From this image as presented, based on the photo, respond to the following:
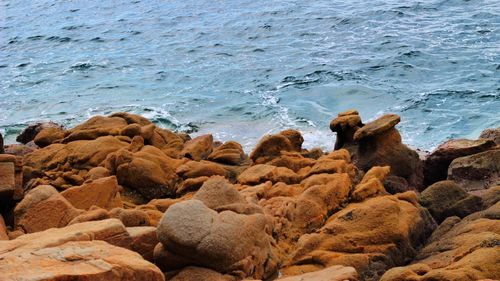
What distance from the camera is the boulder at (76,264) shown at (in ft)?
21.3

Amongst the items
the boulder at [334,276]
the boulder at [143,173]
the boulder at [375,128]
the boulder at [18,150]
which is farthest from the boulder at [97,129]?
the boulder at [334,276]

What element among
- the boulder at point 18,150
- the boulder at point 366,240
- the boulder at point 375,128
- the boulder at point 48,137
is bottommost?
the boulder at point 18,150

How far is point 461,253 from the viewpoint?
9602 mm

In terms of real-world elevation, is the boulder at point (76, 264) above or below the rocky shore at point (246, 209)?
above

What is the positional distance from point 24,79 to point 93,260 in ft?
94.1

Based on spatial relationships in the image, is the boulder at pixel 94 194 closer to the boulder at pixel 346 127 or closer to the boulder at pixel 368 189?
the boulder at pixel 368 189

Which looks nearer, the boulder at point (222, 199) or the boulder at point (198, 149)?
the boulder at point (222, 199)

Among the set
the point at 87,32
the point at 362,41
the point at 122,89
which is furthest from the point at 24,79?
the point at 362,41

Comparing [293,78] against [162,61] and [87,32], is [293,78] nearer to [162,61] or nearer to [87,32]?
[162,61]

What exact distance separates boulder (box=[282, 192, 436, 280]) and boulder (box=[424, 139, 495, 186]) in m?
4.64

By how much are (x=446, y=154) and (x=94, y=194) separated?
8.24 metres

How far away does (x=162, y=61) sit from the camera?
34.5 m

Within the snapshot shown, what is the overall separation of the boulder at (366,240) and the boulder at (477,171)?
3336mm

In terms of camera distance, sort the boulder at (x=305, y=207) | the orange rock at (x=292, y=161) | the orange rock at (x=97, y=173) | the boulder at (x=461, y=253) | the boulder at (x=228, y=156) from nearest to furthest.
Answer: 1. the boulder at (x=461, y=253)
2. the boulder at (x=305, y=207)
3. the orange rock at (x=97, y=173)
4. the orange rock at (x=292, y=161)
5. the boulder at (x=228, y=156)
